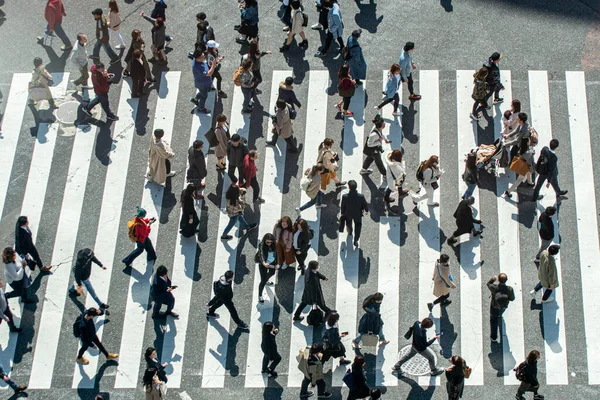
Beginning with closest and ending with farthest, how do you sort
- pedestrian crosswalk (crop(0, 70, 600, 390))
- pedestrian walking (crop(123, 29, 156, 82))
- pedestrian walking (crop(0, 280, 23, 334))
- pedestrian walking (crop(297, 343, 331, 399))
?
pedestrian walking (crop(297, 343, 331, 399)) < pedestrian walking (crop(0, 280, 23, 334)) < pedestrian crosswalk (crop(0, 70, 600, 390)) < pedestrian walking (crop(123, 29, 156, 82))

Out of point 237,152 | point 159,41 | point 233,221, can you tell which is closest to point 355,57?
point 237,152

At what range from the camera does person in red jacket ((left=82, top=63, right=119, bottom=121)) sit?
21906mm

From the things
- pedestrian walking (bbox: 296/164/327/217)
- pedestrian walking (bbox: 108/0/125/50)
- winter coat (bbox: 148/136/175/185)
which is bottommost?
pedestrian walking (bbox: 296/164/327/217)

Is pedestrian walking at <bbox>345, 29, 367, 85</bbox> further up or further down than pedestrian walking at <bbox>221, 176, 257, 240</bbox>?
further up

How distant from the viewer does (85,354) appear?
757 inches

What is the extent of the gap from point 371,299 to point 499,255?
358 cm

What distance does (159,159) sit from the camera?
21.1 m

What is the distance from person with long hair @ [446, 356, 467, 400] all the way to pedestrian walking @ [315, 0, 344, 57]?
9175mm

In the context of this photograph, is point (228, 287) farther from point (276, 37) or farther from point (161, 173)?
point (276, 37)

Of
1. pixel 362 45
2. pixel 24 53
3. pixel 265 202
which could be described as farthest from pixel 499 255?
pixel 24 53

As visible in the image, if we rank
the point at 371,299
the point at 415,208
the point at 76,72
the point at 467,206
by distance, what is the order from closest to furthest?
the point at 371,299
the point at 467,206
the point at 415,208
the point at 76,72

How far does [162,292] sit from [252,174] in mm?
3400

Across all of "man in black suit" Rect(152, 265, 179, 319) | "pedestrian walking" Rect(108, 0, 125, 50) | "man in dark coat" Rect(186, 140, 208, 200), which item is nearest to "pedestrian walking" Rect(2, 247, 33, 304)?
"man in black suit" Rect(152, 265, 179, 319)

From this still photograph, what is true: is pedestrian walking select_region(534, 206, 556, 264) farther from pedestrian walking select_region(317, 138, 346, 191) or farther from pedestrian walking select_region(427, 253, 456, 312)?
pedestrian walking select_region(317, 138, 346, 191)
